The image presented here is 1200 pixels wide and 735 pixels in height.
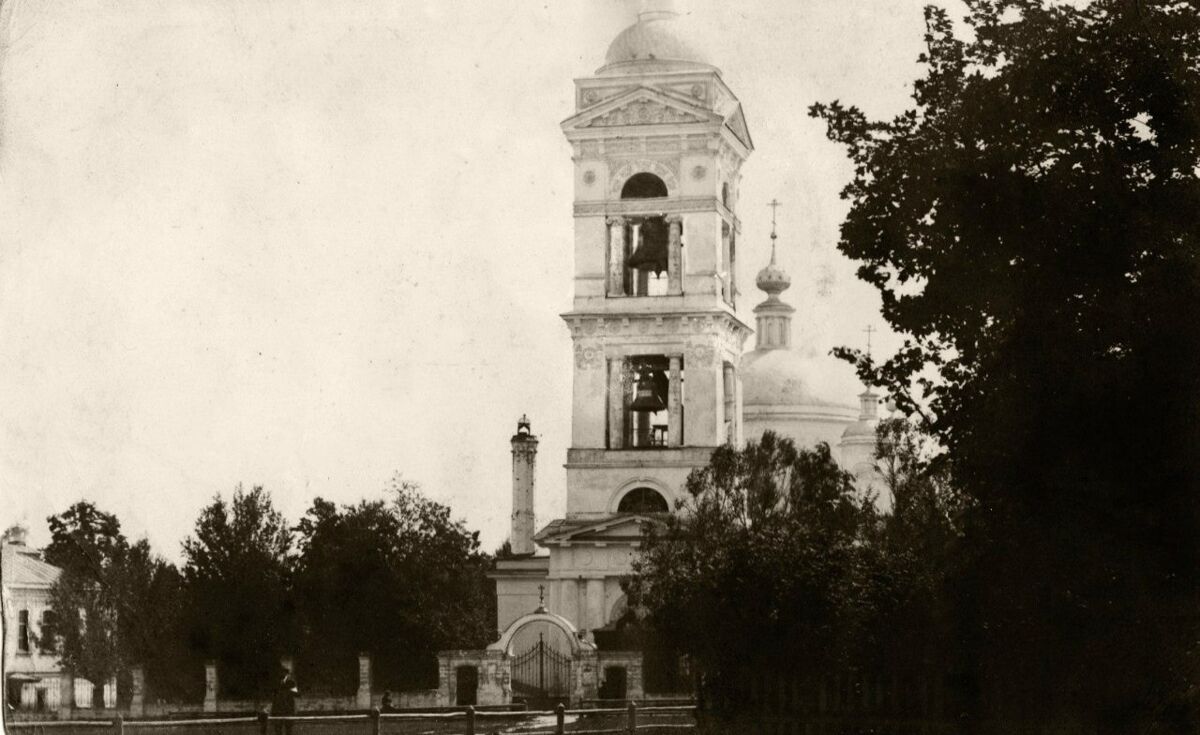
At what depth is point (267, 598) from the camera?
4603 cm

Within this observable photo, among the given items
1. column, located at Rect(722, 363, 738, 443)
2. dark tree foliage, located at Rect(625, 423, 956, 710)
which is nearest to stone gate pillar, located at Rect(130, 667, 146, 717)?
dark tree foliage, located at Rect(625, 423, 956, 710)

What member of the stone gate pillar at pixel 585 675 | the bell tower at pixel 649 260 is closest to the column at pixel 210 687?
the stone gate pillar at pixel 585 675

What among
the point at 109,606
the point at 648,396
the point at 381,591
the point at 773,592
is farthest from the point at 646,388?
the point at 773,592

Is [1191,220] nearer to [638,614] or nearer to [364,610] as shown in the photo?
[638,614]

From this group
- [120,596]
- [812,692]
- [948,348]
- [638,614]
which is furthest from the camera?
[638,614]

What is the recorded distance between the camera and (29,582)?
4134 cm

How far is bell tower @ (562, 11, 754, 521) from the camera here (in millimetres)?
48531

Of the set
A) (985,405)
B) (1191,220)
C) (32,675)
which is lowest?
(32,675)

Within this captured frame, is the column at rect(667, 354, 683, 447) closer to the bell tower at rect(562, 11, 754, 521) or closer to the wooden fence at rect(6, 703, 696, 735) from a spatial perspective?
the bell tower at rect(562, 11, 754, 521)

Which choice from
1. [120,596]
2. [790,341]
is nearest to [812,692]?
[120,596]

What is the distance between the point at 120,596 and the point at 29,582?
3431 millimetres

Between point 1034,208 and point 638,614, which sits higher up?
point 1034,208

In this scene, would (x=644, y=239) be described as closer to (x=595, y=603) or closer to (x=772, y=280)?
(x=595, y=603)

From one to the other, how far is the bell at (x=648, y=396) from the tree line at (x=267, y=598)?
5.47 metres
